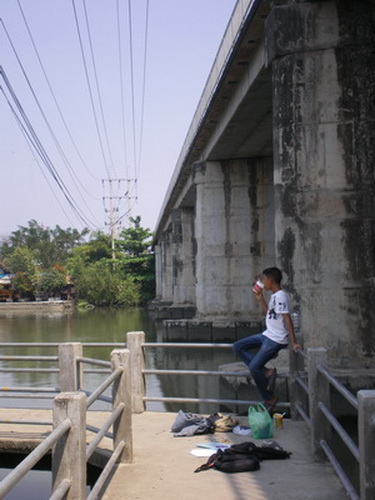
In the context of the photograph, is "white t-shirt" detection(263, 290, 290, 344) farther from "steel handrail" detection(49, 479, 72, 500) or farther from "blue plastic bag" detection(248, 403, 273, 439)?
"steel handrail" detection(49, 479, 72, 500)

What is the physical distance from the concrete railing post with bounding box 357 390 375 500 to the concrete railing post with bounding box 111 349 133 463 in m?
2.83

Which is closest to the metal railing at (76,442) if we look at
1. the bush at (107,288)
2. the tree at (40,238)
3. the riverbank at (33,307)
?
the riverbank at (33,307)

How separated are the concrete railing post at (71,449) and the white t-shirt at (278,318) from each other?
391cm

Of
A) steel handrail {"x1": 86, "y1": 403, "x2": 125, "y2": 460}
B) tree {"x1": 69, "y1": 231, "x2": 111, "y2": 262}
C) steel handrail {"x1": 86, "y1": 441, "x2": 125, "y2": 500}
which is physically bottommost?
steel handrail {"x1": 86, "y1": 441, "x2": 125, "y2": 500}

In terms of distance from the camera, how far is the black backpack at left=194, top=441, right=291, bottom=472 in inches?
253

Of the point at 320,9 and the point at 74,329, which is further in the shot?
the point at 74,329

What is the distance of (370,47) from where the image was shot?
37.4 feet

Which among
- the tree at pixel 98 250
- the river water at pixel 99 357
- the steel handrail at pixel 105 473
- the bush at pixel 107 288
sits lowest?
the river water at pixel 99 357

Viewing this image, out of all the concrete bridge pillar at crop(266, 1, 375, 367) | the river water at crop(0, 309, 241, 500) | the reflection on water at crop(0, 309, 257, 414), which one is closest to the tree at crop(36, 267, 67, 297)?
the reflection on water at crop(0, 309, 257, 414)

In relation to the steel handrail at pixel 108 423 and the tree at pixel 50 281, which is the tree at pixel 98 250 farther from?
the steel handrail at pixel 108 423

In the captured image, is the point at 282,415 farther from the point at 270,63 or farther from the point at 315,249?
the point at 270,63

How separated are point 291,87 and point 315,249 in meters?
2.74

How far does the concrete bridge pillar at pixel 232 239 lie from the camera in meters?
26.1

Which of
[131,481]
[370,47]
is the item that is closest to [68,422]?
[131,481]
